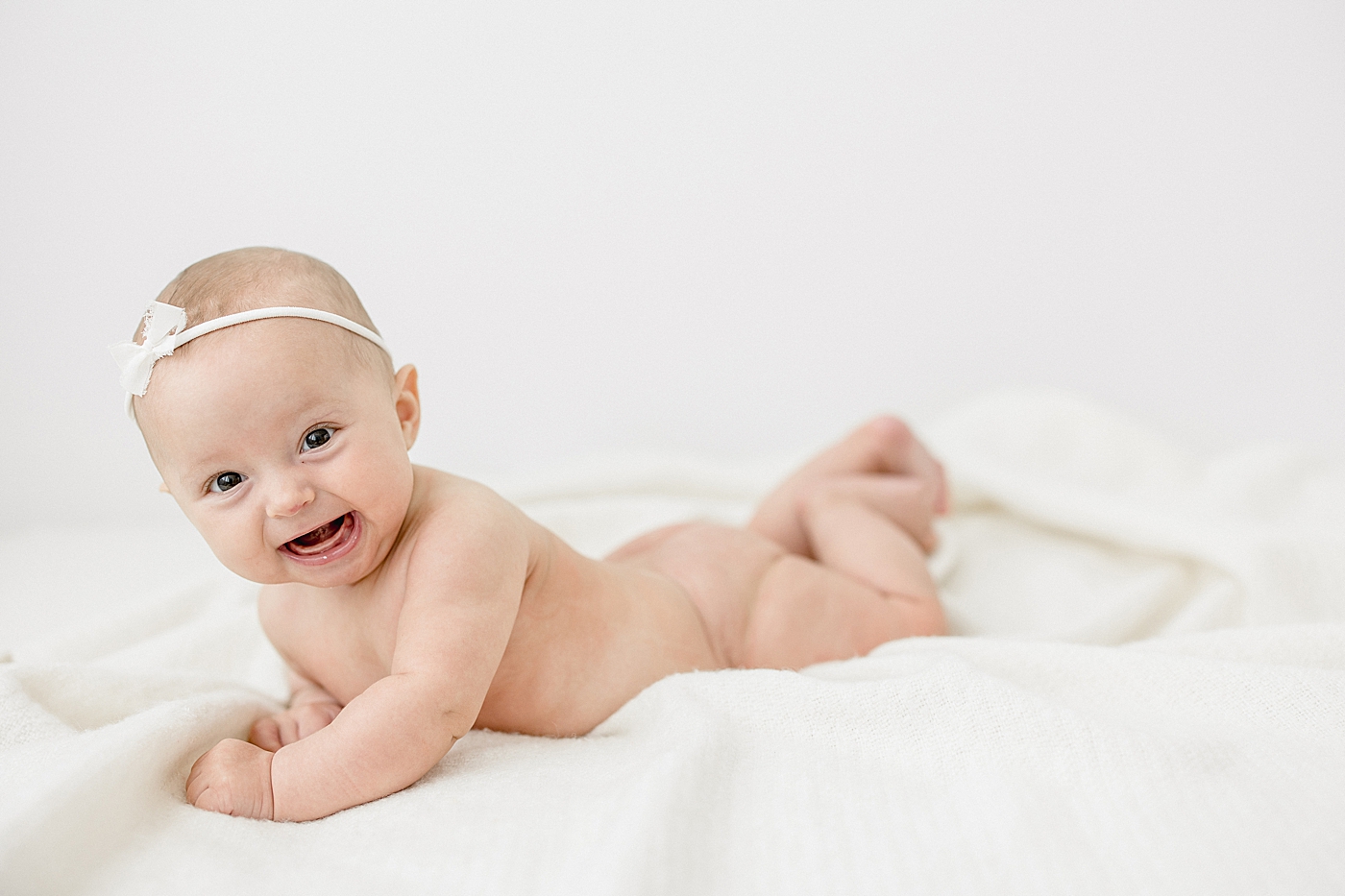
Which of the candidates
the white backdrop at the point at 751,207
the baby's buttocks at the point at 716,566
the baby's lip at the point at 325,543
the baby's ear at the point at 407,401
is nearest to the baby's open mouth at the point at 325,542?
the baby's lip at the point at 325,543

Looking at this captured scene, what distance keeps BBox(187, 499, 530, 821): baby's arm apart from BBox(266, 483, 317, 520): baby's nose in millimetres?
123

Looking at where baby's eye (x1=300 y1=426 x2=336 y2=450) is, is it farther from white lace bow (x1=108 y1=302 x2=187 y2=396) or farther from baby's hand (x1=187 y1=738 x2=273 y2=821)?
baby's hand (x1=187 y1=738 x2=273 y2=821)

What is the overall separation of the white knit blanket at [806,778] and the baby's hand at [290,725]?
0.03 meters

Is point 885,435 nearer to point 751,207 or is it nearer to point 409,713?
point 751,207

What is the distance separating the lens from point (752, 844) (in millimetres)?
718

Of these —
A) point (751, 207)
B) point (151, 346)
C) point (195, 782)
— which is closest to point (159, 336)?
point (151, 346)

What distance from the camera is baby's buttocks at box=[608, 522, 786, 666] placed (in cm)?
118

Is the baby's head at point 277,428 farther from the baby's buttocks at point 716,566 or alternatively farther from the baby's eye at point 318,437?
the baby's buttocks at point 716,566

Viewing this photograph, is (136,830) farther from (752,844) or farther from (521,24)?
(521,24)

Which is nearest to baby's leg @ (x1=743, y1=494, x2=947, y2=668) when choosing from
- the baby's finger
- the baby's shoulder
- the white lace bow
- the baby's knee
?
the baby's knee

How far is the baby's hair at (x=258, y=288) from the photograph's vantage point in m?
0.82

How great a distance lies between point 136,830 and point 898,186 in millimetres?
1886

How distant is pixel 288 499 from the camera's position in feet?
2.64

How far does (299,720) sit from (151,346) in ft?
1.30
